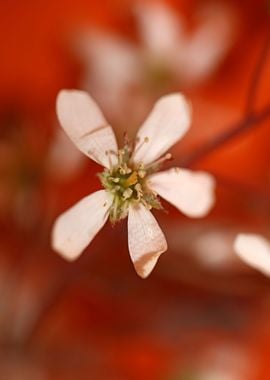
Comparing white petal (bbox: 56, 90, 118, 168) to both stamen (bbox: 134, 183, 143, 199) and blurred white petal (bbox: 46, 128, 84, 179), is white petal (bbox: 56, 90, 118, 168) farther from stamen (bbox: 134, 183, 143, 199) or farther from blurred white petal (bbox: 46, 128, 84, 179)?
blurred white petal (bbox: 46, 128, 84, 179)

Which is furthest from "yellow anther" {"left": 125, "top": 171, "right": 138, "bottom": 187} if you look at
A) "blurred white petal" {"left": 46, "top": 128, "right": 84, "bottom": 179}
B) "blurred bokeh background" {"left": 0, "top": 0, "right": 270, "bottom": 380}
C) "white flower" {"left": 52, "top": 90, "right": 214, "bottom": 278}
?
"blurred white petal" {"left": 46, "top": 128, "right": 84, "bottom": 179}

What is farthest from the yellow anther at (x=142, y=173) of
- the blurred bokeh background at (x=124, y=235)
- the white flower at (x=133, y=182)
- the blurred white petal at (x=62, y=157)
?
the blurred white petal at (x=62, y=157)

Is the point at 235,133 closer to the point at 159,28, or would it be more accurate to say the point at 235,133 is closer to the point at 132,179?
the point at 132,179

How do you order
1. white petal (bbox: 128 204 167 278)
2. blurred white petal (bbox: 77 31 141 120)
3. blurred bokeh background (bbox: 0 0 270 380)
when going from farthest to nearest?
blurred white petal (bbox: 77 31 141 120)
blurred bokeh background (bbox: 0 0 270 380)
white petal (bbox: 128 204 167 278)

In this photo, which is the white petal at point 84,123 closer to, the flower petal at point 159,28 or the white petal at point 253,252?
the white petal at point 253,252

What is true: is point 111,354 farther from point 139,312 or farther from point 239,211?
point 239,211

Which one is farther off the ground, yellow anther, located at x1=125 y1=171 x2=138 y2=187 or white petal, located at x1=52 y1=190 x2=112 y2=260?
yellow anther, located at x1=125 y1=171 x2=138 y2=187
